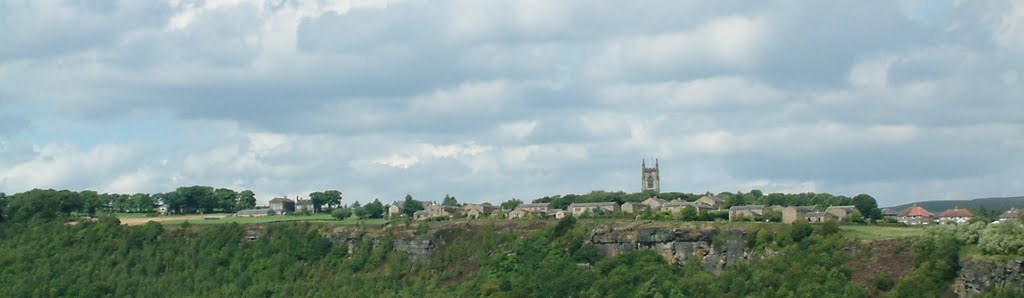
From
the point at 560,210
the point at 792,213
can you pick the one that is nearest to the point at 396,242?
the point at 560,210

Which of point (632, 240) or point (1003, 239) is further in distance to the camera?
point (632, 240)

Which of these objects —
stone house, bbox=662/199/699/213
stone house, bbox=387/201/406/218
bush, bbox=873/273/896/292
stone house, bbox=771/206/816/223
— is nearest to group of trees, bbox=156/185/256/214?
stone house, bbox=387/201/406/218

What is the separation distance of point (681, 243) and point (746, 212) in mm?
21054

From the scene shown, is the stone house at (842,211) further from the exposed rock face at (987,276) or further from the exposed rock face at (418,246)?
the exposed rock face at (418,246)

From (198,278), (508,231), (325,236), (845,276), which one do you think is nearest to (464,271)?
(508,231)

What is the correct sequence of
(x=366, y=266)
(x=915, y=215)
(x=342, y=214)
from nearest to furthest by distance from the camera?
(x=366, y=266)
(x=915, y=215)
(x=342, y=214)

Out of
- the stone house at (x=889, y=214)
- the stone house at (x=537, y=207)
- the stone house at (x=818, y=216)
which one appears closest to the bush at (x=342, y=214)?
the stone house at (x=537, y=207)

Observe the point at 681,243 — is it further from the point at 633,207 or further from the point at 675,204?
the point at 675,204

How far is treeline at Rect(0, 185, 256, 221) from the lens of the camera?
496ft

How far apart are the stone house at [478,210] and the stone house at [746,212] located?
→ 99.1ft

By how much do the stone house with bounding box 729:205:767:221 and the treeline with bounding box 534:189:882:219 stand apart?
29.4ft

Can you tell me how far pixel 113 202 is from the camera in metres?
181

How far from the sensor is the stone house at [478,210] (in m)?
148

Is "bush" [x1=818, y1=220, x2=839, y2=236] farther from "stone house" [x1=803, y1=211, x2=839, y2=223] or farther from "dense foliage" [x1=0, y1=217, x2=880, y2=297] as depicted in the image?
"stone house" [x1=803, y1=211, x2=839, y2=223]
